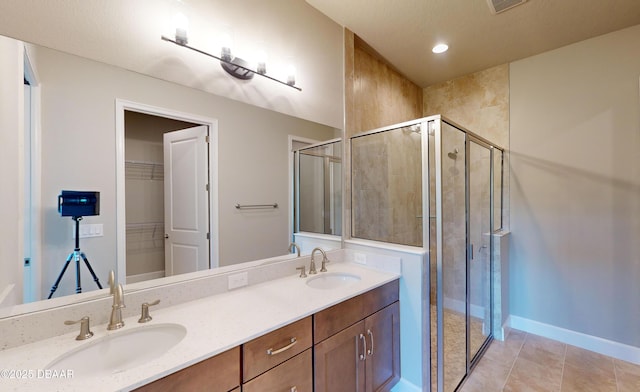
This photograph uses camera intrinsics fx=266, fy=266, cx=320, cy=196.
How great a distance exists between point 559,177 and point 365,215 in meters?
1.90

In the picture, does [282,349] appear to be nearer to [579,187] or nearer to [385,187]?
[385,187]

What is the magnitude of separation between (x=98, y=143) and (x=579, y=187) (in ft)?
11.8

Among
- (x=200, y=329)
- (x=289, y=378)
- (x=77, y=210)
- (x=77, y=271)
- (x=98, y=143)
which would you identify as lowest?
(x=289, y=378)

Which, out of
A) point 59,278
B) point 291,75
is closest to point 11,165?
point 59,278

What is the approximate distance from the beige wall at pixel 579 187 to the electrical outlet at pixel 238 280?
108 inches

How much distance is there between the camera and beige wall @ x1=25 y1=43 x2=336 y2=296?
3.69 feet

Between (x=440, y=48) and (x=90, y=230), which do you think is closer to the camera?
(x=90, y=230)

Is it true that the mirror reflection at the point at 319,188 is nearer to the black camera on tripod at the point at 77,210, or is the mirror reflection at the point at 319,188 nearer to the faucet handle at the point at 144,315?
the faucet handle at the point at 144,315

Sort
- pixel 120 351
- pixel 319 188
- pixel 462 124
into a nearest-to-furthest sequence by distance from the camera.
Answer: pixel 120 351 < pixel 319 188 < pixel 462 124

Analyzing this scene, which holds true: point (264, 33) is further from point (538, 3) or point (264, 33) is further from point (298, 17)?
point (538, 3)

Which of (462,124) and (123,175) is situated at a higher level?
(462,124)

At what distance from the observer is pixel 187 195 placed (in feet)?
5.30

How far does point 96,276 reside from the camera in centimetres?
121

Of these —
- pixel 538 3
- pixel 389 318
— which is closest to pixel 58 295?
pixel 389 318
